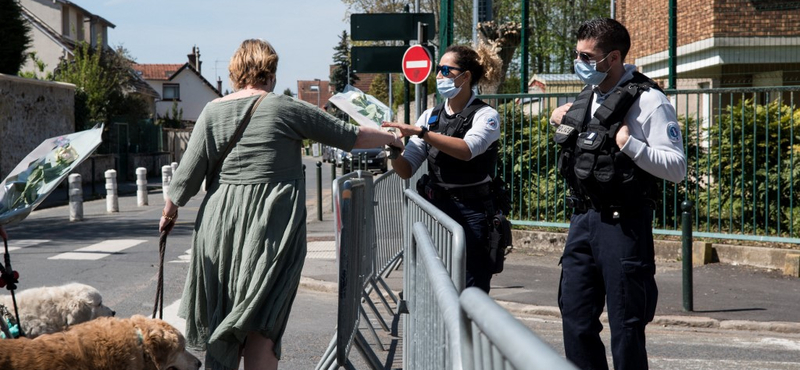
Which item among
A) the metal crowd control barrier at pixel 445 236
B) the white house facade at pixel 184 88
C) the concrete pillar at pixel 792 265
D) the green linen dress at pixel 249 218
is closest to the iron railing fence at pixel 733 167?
the concrete pillar at pixel 792 265

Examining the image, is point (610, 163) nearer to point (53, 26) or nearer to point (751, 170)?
point (751, 170)

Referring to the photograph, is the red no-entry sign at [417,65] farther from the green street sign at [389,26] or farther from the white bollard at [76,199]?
the white bollard at [76,199]

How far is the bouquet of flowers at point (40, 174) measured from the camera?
14.4 feet

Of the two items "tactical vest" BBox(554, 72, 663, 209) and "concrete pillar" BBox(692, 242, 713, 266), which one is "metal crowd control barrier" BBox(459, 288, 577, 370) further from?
"concrete pillar" BBox(692, 242, 713, 266)

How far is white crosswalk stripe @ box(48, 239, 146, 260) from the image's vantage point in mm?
11805

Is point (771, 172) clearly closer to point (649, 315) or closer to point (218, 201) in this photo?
point (649, 315)

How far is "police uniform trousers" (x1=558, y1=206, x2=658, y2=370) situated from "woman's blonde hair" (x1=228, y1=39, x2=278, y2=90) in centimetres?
166

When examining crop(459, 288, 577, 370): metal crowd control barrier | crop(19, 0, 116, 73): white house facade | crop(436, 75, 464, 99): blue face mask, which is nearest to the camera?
crop(459, 288, 577, 370): metal crowd control barrier

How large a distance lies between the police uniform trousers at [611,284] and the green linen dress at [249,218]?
4.12 feet

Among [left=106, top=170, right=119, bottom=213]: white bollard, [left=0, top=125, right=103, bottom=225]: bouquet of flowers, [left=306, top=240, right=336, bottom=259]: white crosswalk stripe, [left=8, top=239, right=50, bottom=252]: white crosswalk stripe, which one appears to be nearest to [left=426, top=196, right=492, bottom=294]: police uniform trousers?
[left=0, top=125, right=103, bottom=225]: bouquet of flowers

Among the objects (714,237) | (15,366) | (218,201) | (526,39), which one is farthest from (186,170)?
(526,39)

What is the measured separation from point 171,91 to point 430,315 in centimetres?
9237

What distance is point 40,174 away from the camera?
4.48 m

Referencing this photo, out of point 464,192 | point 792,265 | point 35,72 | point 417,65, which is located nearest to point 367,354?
point 464,192
